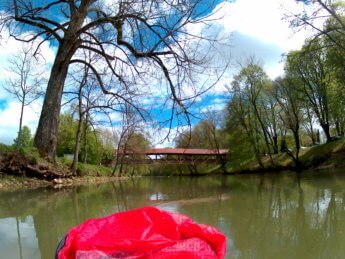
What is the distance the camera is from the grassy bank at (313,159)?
2917 cm

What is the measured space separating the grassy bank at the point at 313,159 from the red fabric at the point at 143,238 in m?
27.5

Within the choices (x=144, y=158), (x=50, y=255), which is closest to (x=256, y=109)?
(x=144, y=158)

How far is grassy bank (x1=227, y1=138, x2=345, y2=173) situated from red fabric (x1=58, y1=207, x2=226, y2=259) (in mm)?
27472

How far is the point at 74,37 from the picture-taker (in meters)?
8.34

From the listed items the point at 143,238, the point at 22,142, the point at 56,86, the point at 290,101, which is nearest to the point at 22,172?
the point at 56,86

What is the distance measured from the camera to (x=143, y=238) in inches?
69.6

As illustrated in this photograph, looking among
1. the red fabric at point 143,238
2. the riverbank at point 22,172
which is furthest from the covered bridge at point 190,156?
the red fabric at point 143,238

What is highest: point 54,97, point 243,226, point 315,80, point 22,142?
point 315,80

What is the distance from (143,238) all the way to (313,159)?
32.4m

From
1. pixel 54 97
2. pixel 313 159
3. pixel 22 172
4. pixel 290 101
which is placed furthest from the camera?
pixel 290 101

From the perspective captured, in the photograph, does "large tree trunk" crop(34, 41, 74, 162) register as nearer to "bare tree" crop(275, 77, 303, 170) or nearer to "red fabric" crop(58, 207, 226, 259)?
"red fabric" crop(58, 207, 226, 259)

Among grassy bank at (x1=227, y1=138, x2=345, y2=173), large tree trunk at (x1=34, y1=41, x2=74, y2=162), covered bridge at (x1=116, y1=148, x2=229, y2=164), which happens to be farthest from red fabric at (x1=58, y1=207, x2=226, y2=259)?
covered bridge at (x1=116, y1=148, x2=229, y2=164)

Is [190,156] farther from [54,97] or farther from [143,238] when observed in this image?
[143,238]

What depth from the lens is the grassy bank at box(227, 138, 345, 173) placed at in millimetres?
29173
